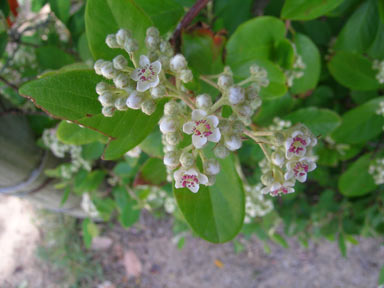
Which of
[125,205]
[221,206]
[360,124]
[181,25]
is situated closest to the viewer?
[221,206]

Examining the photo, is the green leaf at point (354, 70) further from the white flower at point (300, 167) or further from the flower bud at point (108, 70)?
the flower bud at point (108, 70)

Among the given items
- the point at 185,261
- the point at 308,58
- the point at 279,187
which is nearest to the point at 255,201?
the point at 308,58

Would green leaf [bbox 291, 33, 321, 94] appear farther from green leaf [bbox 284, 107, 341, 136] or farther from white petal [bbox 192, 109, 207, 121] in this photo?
white petal [bbox 192, 109, 207, 121]

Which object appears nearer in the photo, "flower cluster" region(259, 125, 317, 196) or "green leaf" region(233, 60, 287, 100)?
"flower cluster" region(259, 125, 317, 196)

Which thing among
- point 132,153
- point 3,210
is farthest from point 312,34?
point 3,210

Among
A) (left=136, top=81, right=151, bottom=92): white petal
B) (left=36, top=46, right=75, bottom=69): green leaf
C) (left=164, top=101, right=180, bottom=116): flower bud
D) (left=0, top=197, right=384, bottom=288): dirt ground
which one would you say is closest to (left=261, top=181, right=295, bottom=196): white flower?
(left=164, top=101, right=180, bottom=116): flower bud

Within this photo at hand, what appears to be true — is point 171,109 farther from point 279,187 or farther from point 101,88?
point 279,187
